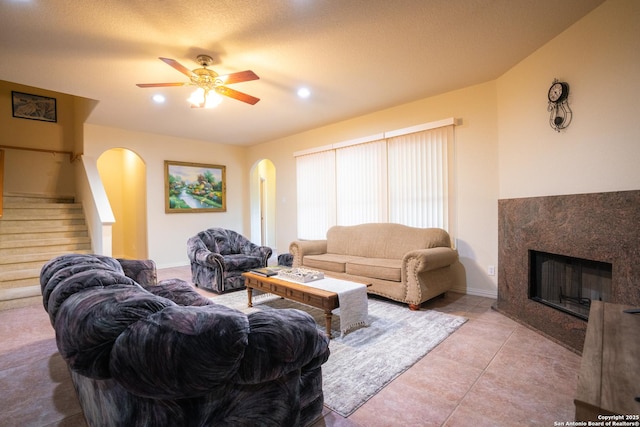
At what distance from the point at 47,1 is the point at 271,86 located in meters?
2.03

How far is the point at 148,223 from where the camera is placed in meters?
5.76

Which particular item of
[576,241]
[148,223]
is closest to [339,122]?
[576,241]

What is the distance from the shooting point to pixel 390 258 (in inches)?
159

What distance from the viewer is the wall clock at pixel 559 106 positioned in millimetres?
2561

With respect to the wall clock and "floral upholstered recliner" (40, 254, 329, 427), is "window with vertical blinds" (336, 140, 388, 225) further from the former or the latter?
"floral upholstered recliner" (40, 254, 329, 427)

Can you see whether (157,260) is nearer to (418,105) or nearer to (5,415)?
(5,415)

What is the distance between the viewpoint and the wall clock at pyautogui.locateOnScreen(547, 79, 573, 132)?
2561 millimetres

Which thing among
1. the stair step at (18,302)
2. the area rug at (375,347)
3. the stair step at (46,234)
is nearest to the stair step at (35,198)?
the stair step at (46,234)

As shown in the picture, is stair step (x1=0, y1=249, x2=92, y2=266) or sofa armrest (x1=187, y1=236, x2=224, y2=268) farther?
sofa armrest (x1=187, y1=236, x2=224, y2=268)

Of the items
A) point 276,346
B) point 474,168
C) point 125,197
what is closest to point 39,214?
point 125,197

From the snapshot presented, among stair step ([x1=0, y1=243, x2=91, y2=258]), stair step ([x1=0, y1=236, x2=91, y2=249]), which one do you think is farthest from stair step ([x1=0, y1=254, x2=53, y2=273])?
stair step ([x1=0, y1=236, x2=91, y2=249])

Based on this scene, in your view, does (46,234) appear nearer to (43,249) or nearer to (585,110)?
(43,249)

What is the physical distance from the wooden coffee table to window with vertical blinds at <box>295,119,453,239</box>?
2.21 m

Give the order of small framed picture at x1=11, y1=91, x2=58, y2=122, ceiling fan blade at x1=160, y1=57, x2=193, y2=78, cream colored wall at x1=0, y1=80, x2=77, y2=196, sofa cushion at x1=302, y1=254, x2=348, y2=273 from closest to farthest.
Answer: ceiling fan blade at x1=160, y1=57, x2=193, y2=78 → sofa cushion at x1=302, y1=254, x2=348, y2=273 → cream colored wall at x1=0, y1=80, x2=77, y2=196 → small framed picture at x1=11, y1=91, x2=58, y2=122
